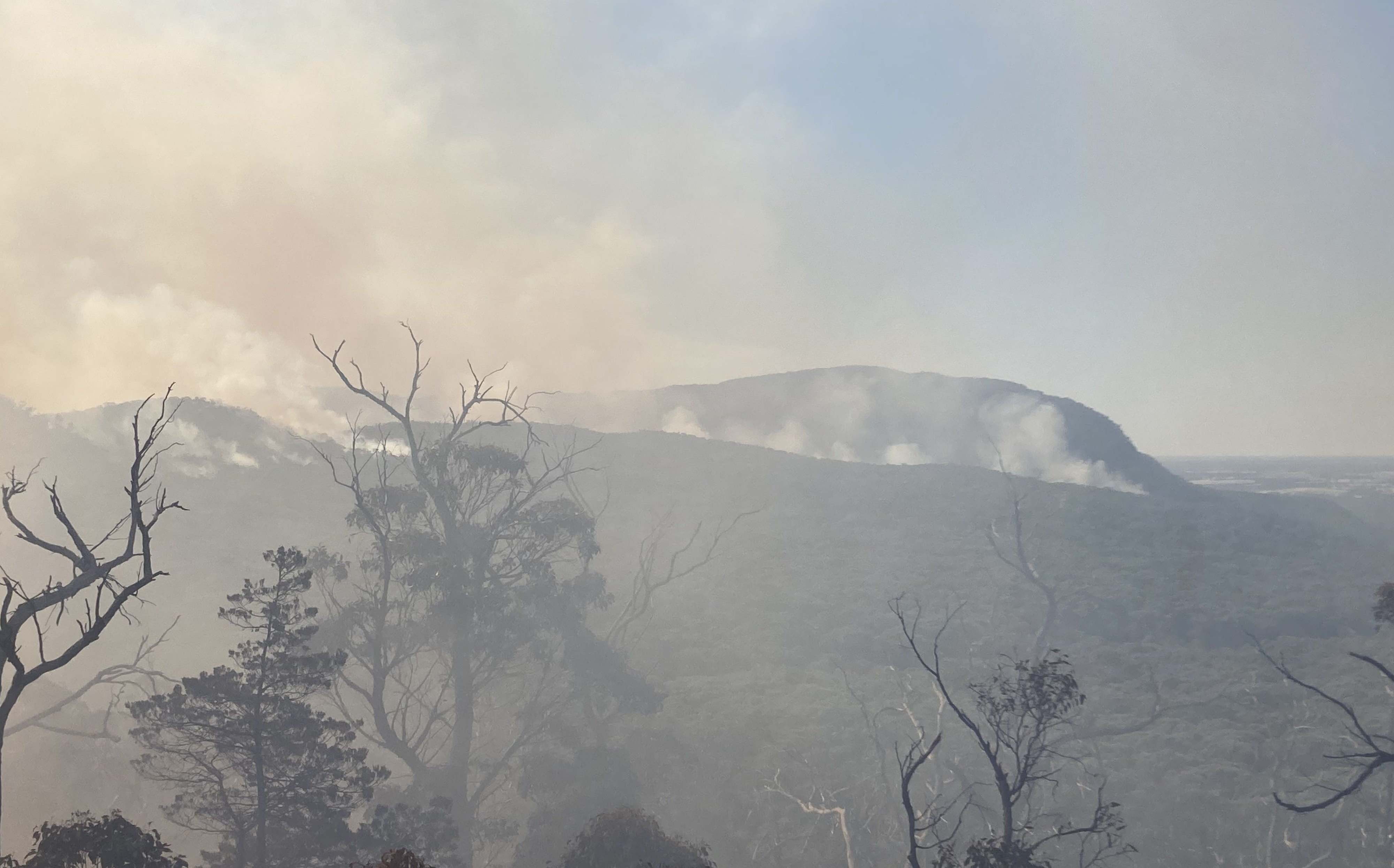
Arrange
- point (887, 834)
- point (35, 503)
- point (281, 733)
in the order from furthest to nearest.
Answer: point (35, 503), point (887, 834), point (281, 733)

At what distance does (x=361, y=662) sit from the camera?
75.2ft

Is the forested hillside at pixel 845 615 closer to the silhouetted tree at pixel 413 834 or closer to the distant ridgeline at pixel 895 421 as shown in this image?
the silhouetted tree at pixel 413 834

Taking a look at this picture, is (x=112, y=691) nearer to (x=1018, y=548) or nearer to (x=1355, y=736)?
(x=1018, y=548)

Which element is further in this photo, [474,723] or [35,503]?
[35,503]

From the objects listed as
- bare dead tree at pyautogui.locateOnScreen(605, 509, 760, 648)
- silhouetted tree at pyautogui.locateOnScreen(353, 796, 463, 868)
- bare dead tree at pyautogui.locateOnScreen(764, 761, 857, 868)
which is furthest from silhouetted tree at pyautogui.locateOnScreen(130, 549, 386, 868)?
bare dead tree at pyautogui.locateOnScreen(605, 509, 760, 648)

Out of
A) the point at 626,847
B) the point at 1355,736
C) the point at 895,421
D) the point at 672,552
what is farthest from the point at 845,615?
the point at 895,421

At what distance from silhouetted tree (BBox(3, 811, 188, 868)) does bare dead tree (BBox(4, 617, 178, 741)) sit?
27.0ft

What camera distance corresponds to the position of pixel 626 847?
14414mm

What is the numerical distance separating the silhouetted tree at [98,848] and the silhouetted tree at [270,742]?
18.8ft

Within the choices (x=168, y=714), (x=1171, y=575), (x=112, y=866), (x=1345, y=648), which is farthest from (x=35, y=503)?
(x=1345, y=648)

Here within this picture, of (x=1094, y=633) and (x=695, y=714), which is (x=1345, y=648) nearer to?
(x=1094, y=633)

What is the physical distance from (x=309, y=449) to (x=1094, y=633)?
193 ft

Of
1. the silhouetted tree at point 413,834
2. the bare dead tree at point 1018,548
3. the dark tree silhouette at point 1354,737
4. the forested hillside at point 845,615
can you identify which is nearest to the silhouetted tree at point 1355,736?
the dark tree silhouette at point 1354,737

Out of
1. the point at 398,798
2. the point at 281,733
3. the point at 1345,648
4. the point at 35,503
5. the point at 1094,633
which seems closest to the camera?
the point at 281,733
